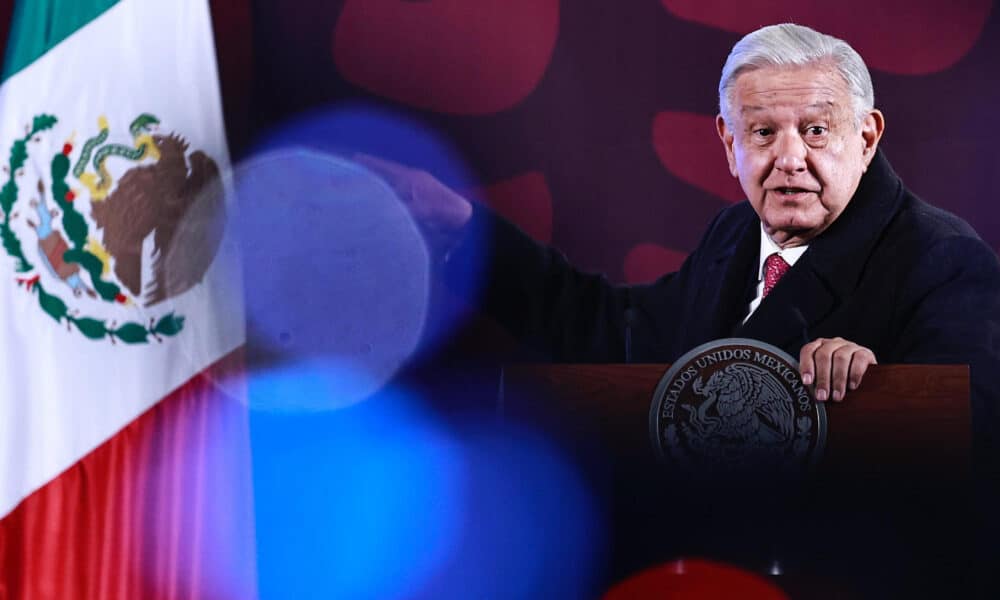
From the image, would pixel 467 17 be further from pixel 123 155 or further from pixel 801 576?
pixel 801 576

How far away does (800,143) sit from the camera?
1.98 metres

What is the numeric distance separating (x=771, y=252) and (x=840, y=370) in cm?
73

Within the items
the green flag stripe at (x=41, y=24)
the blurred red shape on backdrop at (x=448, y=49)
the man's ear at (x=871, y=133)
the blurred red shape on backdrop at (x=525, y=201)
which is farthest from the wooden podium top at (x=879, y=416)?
the green flag stripe at (x=41, y=24)

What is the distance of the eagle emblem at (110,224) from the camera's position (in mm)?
2223

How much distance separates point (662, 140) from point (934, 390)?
4.00ft

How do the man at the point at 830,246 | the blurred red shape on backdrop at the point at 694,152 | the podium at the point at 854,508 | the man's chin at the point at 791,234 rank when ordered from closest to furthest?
the podium at the point at 854,508
the man at the point at 830,246
the man's chin at the point at 791,234
the blurred red shape on backdrop at the point at 694,152

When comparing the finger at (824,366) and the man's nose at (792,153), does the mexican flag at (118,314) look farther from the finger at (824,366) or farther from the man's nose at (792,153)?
the finger at (824,366)

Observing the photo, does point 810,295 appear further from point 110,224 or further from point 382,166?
point 110,224

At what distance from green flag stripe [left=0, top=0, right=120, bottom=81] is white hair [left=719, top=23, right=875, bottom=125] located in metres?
1.53

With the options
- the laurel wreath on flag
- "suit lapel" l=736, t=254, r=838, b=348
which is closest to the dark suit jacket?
"suit lapel" l=736, t=254, r=838, b=348

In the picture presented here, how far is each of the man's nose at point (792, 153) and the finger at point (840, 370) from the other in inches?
26.0

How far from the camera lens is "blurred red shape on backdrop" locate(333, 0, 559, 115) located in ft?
8.22

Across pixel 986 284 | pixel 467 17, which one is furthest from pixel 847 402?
pixel 467 17

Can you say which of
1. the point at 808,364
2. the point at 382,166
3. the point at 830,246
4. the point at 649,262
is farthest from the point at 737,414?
the point at 382,166
